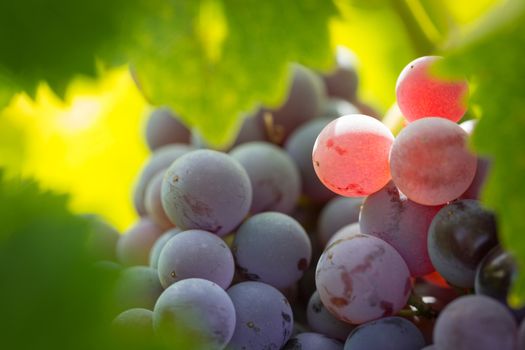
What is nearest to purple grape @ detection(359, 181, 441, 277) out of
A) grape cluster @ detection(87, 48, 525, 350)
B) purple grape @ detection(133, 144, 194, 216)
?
grape cluster @ detection(87, 48, 525, 350)

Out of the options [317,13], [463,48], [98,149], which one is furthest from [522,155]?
[98,149]

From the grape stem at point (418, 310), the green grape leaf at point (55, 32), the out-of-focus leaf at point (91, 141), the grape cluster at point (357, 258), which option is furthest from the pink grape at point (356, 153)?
the out-of-focus leaf at point (91, 141)

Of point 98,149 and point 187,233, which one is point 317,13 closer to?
point 187,233

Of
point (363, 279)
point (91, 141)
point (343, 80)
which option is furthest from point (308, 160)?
point (91, 141)

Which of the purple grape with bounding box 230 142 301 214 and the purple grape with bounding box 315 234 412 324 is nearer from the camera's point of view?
the purple grape with bounding box 315 234 412 324

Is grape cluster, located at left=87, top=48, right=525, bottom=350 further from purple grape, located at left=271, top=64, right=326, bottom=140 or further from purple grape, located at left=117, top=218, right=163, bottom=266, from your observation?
purple grape, located at left=271, top=64, right=326, bottom=140

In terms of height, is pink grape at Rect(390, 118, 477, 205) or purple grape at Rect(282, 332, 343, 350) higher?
pink grape at Rect(390, 118, 477, 205)
